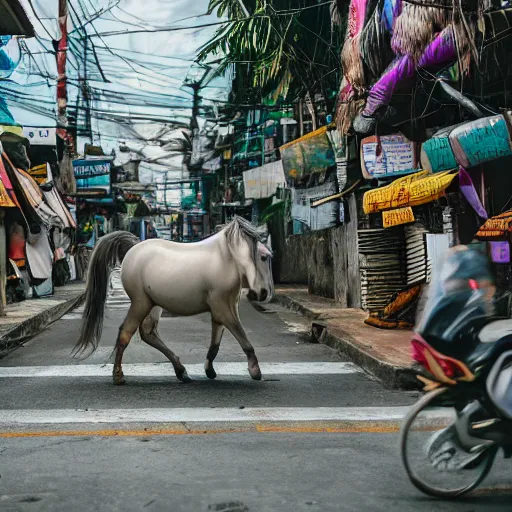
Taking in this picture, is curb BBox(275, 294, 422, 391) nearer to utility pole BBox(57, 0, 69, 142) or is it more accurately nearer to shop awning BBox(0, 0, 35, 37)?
shop awning BBox(0, 0, 35, 37)

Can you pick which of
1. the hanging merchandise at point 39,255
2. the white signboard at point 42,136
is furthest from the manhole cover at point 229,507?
the white signboard at point 42,136

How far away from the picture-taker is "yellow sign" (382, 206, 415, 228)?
12922 millimetres

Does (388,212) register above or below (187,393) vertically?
above

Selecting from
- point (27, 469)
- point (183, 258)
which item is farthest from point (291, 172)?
point (27, 469)

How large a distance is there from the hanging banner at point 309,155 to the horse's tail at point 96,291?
1105 centimetres

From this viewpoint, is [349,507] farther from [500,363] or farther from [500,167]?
[500,167]

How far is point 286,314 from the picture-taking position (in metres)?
18.0

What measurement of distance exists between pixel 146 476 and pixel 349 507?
4.20ft

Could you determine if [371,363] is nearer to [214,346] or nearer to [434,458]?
[214,346]

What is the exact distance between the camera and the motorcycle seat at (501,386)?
4027 mm

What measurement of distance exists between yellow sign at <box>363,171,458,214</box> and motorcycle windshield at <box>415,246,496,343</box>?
711cm

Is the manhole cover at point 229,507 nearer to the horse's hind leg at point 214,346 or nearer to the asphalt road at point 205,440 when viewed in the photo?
the asphalt road at point 205,440

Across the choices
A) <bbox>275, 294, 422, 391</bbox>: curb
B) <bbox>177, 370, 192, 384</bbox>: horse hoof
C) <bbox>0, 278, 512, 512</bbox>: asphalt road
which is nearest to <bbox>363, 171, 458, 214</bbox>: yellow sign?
Answer: <bbox>275, 294, 422, 391</bbox>: curb

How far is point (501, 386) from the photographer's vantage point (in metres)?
4.03
